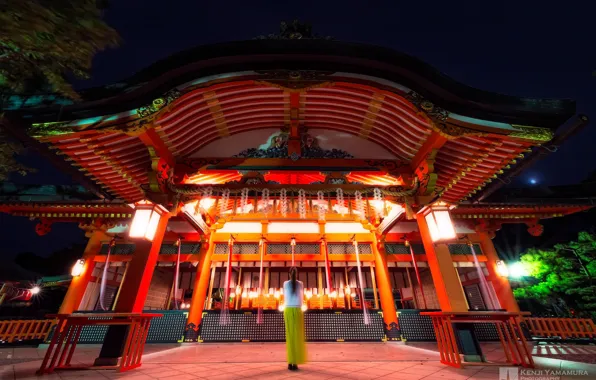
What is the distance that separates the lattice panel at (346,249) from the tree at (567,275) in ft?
25.0

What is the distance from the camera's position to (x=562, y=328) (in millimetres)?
8812

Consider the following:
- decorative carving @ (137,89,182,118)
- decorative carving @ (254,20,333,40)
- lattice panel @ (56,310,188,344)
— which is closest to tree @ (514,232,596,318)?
decorative carving @ (254,20,333,40)

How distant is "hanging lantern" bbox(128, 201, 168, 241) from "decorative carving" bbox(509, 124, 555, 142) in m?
7.82

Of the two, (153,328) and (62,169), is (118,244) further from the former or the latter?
(62,169)

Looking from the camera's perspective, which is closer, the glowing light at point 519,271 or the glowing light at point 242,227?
the glowing light at point 242,227

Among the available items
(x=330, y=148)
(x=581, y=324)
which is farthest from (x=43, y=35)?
(x=581, y=324)

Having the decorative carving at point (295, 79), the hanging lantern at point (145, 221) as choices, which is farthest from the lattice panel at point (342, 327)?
the decorative carving at point (295, 79)

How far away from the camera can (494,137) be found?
5.18 m

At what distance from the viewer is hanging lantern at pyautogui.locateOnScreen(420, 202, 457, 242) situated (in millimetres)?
5398

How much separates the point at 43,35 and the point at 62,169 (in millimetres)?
3610

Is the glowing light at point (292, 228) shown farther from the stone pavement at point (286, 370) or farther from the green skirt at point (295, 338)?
the green skirt at point (295, 338)

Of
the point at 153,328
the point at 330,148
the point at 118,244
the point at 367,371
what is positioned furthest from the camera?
the point at 118,244

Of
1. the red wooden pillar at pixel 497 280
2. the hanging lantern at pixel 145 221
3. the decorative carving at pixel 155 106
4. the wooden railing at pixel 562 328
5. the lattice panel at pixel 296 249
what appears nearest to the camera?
the decorative carving at pixel 155 106

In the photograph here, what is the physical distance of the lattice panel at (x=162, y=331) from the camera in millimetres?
7887
